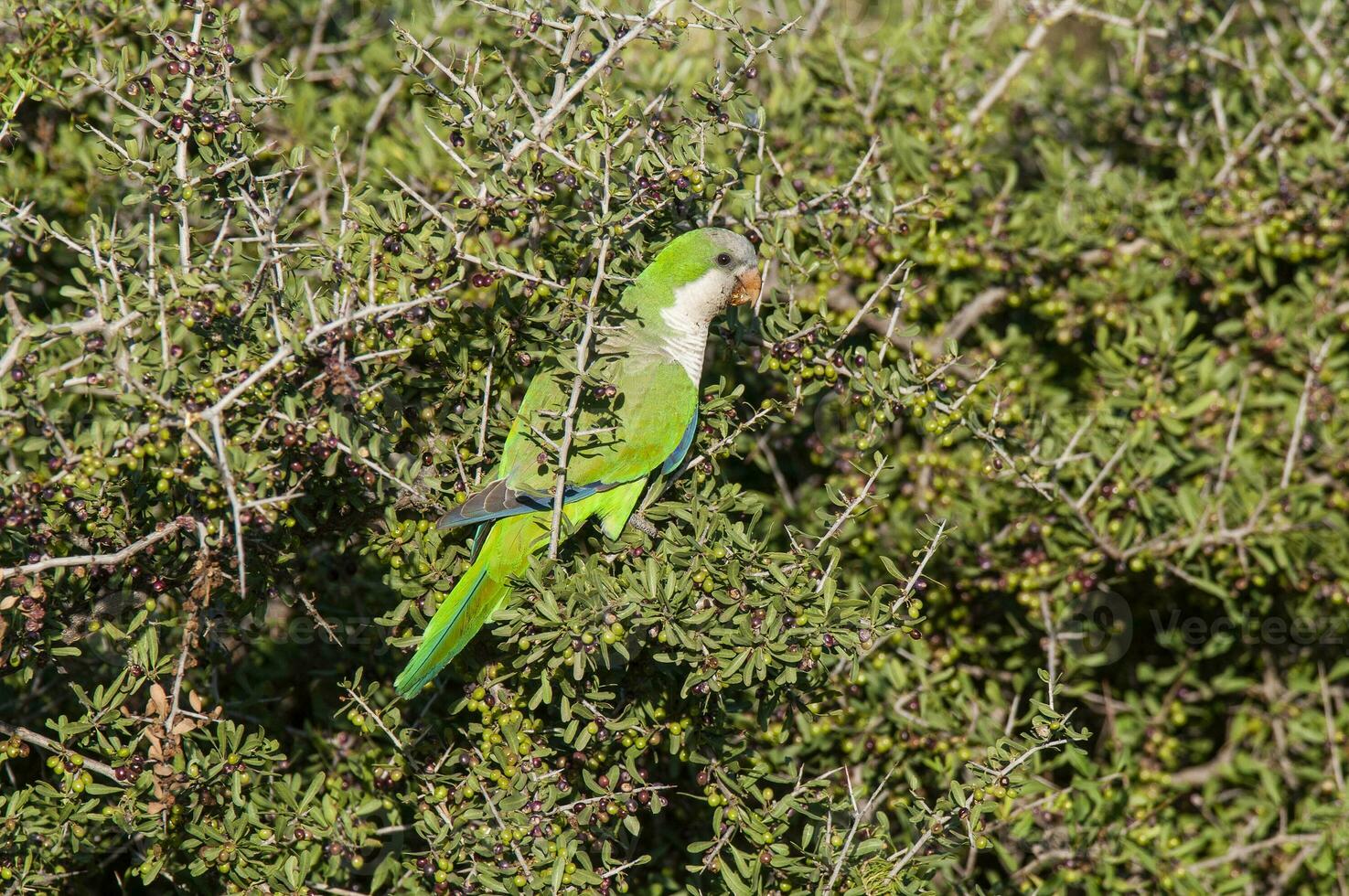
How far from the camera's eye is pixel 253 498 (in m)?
3.15

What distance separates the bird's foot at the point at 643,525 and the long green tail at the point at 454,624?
1.70ft

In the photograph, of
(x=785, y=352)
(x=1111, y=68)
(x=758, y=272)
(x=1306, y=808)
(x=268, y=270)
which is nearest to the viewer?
(x=268, y=270)

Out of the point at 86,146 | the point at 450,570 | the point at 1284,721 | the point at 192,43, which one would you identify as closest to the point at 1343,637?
the point at 1284,721

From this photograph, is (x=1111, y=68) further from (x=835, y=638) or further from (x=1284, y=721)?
(x=835, y=638)

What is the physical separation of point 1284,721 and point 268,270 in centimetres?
461

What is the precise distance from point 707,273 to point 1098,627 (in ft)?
7.45

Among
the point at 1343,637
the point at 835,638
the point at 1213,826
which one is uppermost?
the point at 835,638

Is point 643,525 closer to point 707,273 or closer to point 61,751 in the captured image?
point 707,273

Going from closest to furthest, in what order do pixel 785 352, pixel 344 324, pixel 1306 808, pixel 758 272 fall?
pixel 344 324
pixel 785 352
pixel 758 272
pixel 1306 808

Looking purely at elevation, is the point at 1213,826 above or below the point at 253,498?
below

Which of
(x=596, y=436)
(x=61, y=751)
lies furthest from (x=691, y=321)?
(x=61, y=751)

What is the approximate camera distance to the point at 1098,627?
4.73 meters

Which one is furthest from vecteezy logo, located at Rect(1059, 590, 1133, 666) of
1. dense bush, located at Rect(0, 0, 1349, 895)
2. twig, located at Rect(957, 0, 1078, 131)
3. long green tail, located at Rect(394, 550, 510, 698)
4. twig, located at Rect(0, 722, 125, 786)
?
twig, located at Rect(0, 722, 125, 786)

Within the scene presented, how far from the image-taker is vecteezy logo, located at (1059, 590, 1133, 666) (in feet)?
15.6
